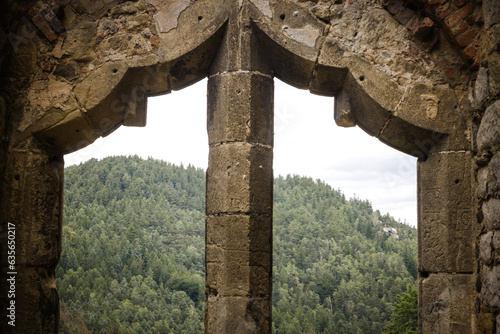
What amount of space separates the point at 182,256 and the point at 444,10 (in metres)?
8.07

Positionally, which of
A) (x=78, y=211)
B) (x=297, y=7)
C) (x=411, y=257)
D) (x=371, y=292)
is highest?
(x=297, y=7)

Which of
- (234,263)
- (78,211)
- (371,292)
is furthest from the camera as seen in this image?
(371,292)

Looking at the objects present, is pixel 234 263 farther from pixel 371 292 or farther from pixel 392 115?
pixel 371 292

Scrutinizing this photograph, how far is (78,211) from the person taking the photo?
12016mm

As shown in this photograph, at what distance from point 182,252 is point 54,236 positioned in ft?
22.9

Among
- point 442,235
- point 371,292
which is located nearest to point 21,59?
point 442,235

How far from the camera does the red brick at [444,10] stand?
3619mm

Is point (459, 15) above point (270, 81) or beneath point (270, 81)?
above

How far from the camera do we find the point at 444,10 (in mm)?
3625

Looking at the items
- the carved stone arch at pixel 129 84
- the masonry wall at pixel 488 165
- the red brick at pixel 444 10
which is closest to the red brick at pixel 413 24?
the red brick at pixel 444 10

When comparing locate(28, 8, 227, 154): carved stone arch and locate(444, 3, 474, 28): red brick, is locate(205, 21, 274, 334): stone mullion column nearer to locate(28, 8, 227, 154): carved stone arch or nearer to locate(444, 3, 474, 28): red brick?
locate(28, 8, 227, 154): carved stone arch

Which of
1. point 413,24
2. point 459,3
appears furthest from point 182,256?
point 459,3

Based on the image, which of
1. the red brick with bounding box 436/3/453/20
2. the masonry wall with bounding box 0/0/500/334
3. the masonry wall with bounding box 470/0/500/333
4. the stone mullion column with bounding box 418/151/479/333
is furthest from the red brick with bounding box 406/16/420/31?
the stone mullion column with bounding box 418/151/479/333

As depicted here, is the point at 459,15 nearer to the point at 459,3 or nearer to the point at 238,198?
the point at 459,3
